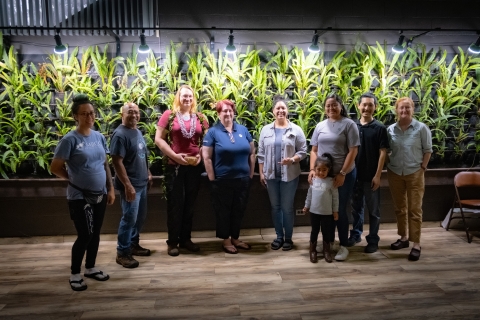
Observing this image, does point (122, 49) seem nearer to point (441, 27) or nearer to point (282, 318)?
point (282, 318)

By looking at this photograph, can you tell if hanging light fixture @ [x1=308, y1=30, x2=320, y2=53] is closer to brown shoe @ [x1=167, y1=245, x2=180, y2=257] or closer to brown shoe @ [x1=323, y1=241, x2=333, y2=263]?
brown shoe @ [x1=323, y1=241, x2=333, y2=263]

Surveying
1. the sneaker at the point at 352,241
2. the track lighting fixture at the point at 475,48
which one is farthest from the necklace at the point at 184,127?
the track lighting fixture at the point at 475,48

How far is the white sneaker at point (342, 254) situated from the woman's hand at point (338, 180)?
0.61m

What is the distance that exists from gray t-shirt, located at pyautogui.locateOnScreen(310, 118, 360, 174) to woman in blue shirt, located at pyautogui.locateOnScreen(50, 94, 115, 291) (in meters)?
1.94

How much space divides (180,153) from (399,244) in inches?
90.2

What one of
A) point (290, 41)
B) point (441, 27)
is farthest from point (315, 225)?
point (441, 27)

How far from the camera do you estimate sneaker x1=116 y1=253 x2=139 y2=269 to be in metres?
3.54

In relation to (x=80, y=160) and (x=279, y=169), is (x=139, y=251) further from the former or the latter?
(x=279, y=169)

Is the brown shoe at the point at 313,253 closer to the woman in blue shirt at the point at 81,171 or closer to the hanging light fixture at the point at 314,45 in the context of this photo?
the woman in blue shirt at the point at 81,171

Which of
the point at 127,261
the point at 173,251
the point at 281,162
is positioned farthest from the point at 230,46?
the point at 127,261

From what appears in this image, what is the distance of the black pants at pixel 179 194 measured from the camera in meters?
3.81

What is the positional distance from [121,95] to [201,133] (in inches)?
41.8

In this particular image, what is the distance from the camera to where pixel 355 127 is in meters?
3.63

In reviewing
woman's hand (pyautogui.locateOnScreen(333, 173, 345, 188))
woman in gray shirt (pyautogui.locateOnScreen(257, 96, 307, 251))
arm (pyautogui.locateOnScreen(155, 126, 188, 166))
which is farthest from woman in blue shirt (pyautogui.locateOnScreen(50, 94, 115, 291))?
woman's hand (pyautogui.locateOnScreen(333, 173, 345, 188))
